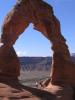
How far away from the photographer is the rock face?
81.8ft

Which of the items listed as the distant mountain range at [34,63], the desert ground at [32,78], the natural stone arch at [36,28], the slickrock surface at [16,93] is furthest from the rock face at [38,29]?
the distant mountain range at [34,63]

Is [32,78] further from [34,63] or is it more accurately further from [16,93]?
[16,93]

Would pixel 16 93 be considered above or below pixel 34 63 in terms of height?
below

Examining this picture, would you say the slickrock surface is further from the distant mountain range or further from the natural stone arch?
the distant mountain range

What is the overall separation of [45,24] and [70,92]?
4900mm

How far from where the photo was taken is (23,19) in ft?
84.5

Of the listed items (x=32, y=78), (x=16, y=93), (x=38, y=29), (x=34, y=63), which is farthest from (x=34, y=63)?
(x=16, y=93)

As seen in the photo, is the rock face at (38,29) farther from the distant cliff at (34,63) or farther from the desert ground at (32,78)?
the distant cliff at (34,63)

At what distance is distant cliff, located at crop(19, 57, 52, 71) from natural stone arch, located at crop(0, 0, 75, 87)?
352ft

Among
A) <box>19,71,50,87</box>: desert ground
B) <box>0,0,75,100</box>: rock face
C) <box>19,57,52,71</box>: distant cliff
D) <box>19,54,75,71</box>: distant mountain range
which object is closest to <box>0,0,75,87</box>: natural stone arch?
<box>0,0,75,100</box>: rock face

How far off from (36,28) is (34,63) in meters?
115

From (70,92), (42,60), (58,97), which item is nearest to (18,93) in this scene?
(58,97)

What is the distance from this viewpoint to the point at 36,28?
2659cm

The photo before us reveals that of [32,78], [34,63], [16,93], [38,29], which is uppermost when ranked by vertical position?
[38,29]
